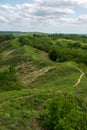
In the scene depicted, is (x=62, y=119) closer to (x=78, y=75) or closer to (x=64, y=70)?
(x=78, y=75)

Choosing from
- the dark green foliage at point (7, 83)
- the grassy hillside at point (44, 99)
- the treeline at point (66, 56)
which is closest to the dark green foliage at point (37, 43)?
the treeline at point (66, 56)

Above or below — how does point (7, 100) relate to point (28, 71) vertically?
above

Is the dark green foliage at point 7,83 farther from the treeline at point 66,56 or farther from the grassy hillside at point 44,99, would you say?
the treeline at point 66,56

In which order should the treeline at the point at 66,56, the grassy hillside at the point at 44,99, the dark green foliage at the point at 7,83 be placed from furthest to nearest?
the treeline at the point at 66,56 → the dark green foliage at the point at 7,83 → the grassy hillside at the point at 44,99

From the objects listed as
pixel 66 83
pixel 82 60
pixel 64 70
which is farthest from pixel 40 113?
pixel 82 60

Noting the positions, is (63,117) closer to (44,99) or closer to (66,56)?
(44,99)

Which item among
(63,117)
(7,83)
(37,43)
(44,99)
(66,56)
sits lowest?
(37,43)

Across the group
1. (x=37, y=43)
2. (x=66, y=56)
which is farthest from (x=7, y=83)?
(x=37, y=43)

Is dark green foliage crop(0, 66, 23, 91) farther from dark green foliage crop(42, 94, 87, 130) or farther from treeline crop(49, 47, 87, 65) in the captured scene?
treeline crop(49, 47, 87, 65)
